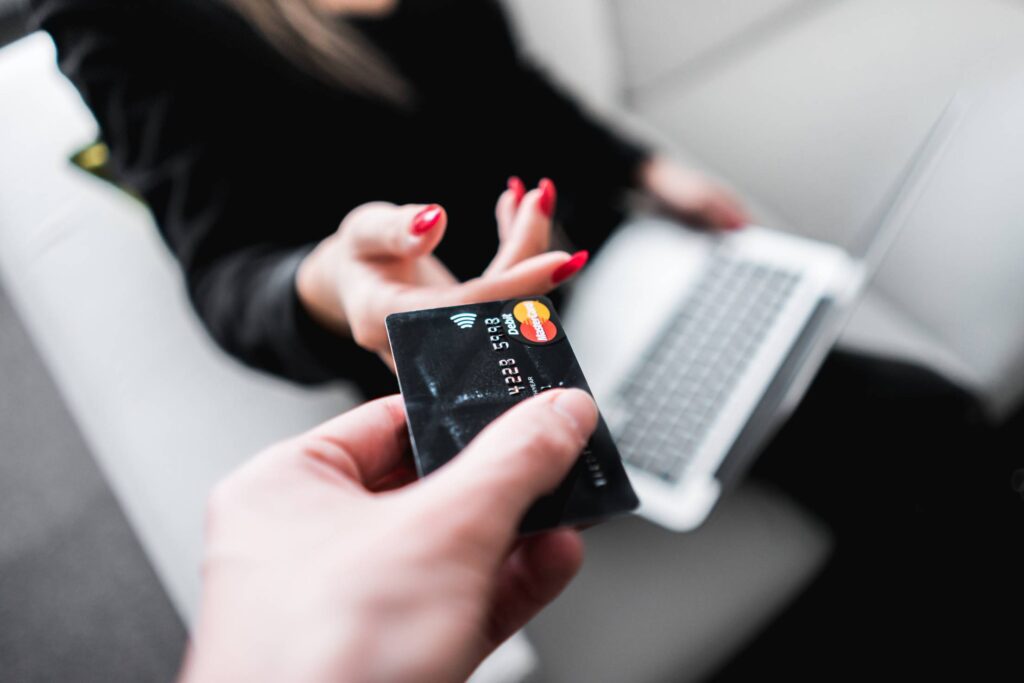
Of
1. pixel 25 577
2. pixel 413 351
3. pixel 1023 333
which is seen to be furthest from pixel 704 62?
pixel 25 577

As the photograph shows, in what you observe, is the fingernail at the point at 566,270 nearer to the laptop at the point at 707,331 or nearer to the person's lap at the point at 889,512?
the laptop at the point at 707,331

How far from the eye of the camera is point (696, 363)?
59cm

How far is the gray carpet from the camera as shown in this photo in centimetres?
48

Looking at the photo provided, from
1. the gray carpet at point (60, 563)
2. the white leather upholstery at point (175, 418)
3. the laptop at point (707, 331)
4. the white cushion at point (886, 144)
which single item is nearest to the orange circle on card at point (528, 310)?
the laptop at point (707, 331)

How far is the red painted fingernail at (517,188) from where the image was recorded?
46 centimetres

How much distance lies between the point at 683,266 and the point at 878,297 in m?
0.28

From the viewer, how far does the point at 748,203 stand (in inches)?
29.7

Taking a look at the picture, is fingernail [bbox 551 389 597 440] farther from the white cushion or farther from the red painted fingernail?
the white cushion

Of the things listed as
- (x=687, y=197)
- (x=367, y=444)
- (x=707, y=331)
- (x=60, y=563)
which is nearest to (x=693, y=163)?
(x=687, y=197)

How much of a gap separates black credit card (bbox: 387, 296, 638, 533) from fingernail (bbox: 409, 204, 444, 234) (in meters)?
0.07

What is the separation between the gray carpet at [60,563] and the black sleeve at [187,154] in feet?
0.78

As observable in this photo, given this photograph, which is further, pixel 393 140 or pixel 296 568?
pixel 393 140

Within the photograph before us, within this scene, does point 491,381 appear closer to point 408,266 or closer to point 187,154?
point 408,266

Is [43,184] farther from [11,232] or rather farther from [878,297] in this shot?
[878,297]
